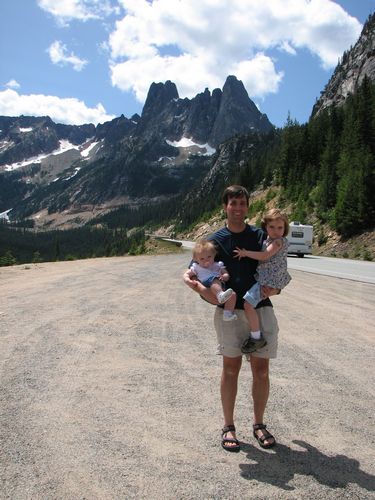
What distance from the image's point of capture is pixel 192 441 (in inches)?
173

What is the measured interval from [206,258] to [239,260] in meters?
0.33

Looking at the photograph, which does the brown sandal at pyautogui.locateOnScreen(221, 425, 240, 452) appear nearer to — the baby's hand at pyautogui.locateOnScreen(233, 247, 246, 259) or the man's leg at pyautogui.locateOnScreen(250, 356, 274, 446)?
the man's leg at pyautogui.locateOnScreen(250, 356, 274, 446)

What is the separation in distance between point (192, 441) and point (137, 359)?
2.94 m

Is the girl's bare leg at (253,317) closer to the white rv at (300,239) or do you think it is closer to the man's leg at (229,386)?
the man's leg at (229,386)

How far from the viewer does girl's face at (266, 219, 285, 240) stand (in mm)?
4277

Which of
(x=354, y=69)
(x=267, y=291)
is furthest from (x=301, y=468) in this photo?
(x=354, y=69)

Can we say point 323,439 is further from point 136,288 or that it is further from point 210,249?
point 136,288

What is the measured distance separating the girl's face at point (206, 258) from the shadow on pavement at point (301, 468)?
1.81 meters

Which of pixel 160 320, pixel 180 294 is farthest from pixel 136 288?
pixel 160 320

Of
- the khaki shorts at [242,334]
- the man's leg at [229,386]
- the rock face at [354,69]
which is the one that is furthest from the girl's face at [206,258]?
the rock face at [354,69]

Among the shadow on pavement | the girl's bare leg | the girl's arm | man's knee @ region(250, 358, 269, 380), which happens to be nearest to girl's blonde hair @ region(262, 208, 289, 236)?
the girl's arm

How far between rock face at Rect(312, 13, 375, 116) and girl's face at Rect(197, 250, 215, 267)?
125035mm

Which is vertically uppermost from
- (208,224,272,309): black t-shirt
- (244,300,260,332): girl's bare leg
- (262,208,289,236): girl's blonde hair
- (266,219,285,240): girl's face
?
(262,208,289,236): girl's blonde hair

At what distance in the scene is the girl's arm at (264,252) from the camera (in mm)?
4223
